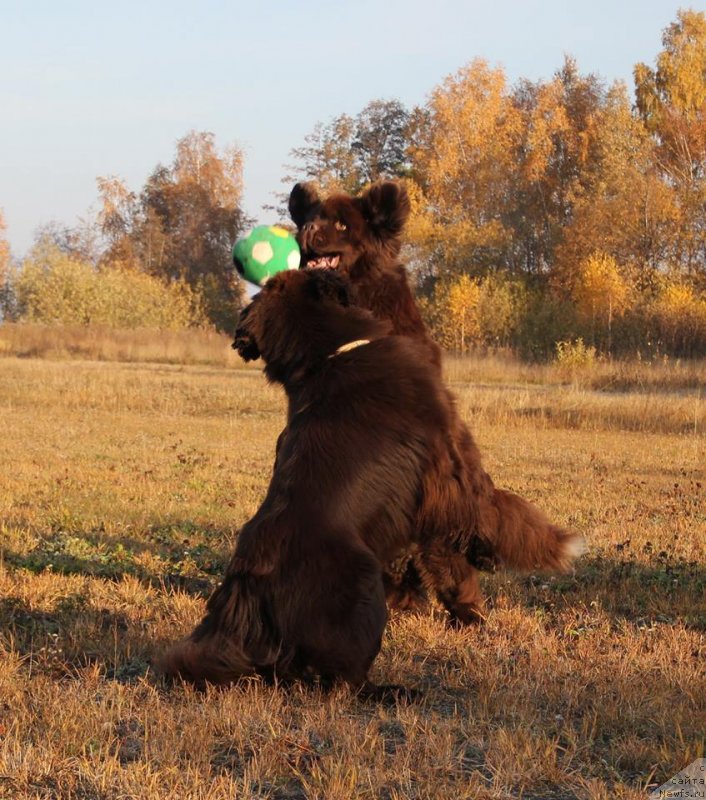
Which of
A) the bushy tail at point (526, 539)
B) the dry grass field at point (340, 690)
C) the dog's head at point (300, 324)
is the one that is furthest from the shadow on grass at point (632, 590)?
the dog's head at point (300, 324)

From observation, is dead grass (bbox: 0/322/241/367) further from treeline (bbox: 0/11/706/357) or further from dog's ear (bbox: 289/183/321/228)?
dog's ear (bbox: 289/183/321/228)

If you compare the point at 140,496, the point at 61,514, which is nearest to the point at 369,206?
the point at 61,514

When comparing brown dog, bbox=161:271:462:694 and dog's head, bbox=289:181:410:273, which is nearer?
brown dog, bbox=161:271:462:694

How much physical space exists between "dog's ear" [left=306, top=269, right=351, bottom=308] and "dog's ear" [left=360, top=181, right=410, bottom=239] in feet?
3.74

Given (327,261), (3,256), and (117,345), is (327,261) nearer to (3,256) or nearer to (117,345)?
(117,345)

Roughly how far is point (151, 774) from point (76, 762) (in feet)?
0.91

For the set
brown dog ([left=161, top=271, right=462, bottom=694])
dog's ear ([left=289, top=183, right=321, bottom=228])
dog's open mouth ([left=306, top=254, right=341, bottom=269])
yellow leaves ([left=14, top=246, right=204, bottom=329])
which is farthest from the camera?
yellow leaves ([left=14, top=246, right=204, bottom=329])

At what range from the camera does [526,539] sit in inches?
202

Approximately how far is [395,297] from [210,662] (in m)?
2.26

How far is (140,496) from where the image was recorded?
31.8 feet

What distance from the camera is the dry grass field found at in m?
3.30

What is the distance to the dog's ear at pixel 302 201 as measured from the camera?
594 centimetres

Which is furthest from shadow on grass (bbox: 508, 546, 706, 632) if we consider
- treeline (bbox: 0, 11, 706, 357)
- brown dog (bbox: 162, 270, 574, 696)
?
treeline (bbox: 0, 11, 706, 357)

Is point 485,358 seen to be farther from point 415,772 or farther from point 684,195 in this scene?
point 415,772
